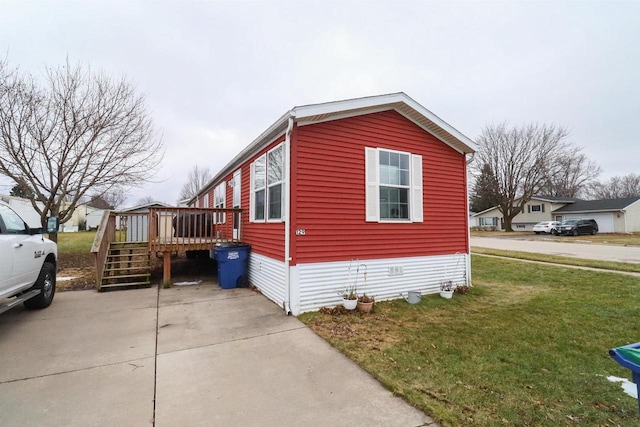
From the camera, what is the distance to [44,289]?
5387 millimetres

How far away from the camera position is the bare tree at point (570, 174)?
34156mm

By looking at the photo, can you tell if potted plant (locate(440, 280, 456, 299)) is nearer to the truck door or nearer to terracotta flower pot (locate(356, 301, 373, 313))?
terracotta flower pot (locate(356, 301, 373, 313))

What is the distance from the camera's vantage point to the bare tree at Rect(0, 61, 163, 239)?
998cm

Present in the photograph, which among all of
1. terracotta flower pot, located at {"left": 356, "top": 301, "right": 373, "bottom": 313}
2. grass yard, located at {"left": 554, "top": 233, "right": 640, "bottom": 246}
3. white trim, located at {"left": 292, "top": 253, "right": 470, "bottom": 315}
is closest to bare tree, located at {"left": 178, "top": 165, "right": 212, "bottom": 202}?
white trim, located at {"left": 292, "top": 253, "right": 470, "bottom": 315}

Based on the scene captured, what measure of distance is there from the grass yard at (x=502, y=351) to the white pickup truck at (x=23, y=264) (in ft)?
14.3

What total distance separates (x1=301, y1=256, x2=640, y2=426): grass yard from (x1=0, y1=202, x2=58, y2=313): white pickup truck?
4358mm

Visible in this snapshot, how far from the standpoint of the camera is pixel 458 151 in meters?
7.43

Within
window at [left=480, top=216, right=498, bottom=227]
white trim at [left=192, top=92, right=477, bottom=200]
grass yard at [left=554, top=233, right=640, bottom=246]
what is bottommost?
grass yard at [left=554, top=233, right=640, bottom=246]

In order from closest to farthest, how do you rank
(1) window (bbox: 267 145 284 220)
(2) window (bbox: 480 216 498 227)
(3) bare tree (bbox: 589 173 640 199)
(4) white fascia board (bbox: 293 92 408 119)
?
(4) white fascia board (bbox: 293 92 408 119)
(1) window (bbox: 267 145 284 220)
(2) window (bbox: 480 216 498 227)
(3) bare tree (bbox: 589 173 640 199)

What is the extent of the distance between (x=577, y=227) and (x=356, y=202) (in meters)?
33.0

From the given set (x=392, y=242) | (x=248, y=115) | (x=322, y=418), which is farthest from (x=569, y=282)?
(x=248, y=115)

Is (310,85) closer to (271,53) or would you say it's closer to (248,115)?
(271,53)

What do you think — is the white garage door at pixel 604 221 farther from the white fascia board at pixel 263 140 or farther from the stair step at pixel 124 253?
the stair step at pixel 124 253

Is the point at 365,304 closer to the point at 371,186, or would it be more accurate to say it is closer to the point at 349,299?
the point at 349,299
